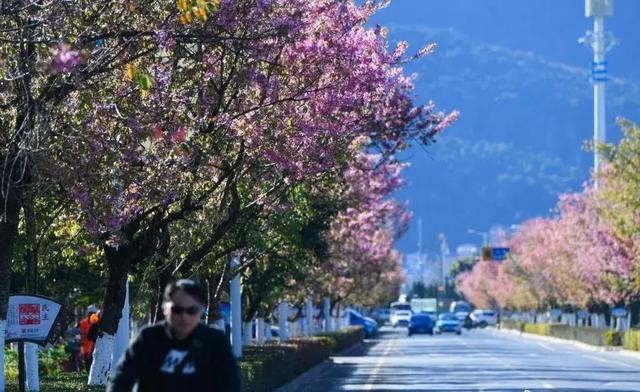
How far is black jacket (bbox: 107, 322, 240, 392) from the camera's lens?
863cm

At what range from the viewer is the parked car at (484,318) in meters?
135

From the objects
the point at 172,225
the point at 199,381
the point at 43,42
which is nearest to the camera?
the point at 199,381

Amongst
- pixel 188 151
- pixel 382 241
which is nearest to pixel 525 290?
pixel 382 241

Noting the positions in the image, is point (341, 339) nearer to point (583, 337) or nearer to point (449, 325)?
point (583, 337)

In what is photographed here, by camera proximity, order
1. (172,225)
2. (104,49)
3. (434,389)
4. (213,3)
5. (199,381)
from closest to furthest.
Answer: (199,381)
(213,3)
(104,49)
(172,225)
(434,389)

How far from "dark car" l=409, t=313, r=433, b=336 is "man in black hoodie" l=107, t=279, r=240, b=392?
302 ft

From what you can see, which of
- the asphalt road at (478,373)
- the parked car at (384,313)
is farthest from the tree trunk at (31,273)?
the parked car at (384,313)

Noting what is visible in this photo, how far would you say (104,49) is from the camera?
14.7 meters

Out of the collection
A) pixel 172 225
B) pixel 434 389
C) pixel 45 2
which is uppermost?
pixel 45 2

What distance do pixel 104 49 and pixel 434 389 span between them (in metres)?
17.3

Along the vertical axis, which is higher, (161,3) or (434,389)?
(161,3)

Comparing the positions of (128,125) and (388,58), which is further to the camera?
(388,58)

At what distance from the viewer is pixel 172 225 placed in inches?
892

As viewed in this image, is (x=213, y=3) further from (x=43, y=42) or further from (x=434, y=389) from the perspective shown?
(x=434, y=389)
